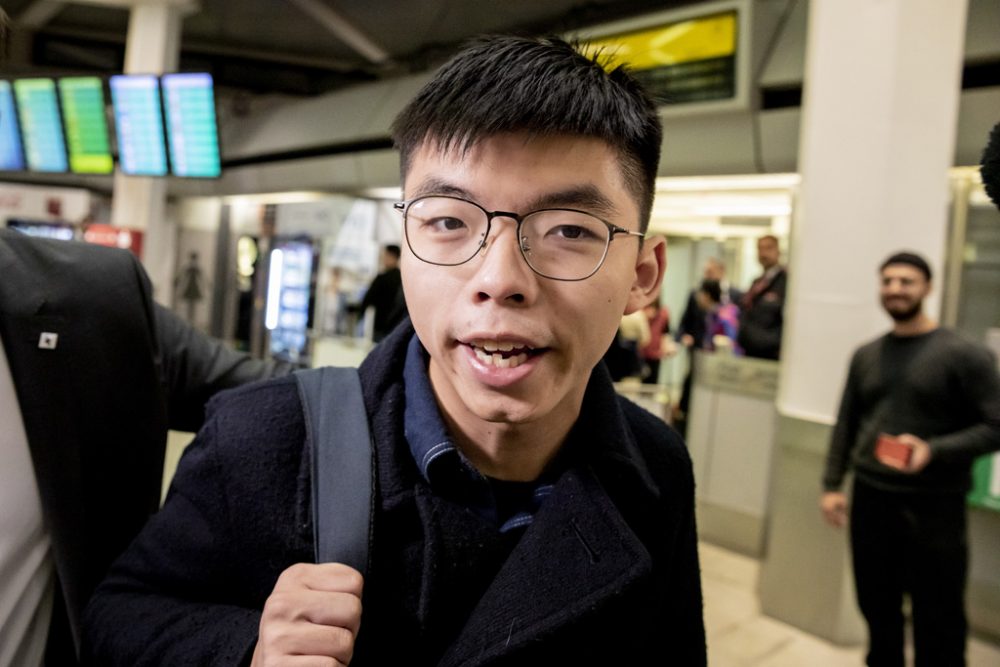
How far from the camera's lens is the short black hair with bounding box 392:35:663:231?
961 millimetres

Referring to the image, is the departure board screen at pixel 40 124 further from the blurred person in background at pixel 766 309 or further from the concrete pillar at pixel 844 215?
the concrete pillar at pixel 844 215

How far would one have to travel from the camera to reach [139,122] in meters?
6.50

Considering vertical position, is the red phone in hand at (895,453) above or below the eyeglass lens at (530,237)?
below

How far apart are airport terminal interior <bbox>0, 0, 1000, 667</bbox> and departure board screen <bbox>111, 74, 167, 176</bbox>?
0.02 meters

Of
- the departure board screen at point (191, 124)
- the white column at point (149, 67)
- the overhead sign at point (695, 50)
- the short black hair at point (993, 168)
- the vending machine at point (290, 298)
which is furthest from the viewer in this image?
the vending machine at point (290, 298)

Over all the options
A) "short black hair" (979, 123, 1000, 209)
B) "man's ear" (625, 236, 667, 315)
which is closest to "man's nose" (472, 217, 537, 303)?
"man's ear" (625, 236, 667, 315)

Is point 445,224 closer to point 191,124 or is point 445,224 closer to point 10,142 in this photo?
point 191,124

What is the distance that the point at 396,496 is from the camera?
976mm

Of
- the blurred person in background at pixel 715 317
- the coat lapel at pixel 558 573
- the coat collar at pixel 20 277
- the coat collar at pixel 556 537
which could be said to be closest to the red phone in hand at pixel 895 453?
the coat collar at pixel 556 537

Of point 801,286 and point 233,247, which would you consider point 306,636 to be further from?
point 233,247

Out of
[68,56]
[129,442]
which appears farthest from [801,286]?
[68,56]

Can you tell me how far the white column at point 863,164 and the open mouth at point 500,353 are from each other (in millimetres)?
3271

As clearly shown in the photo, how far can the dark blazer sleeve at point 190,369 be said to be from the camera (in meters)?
1.51

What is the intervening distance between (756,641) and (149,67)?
6938mm
